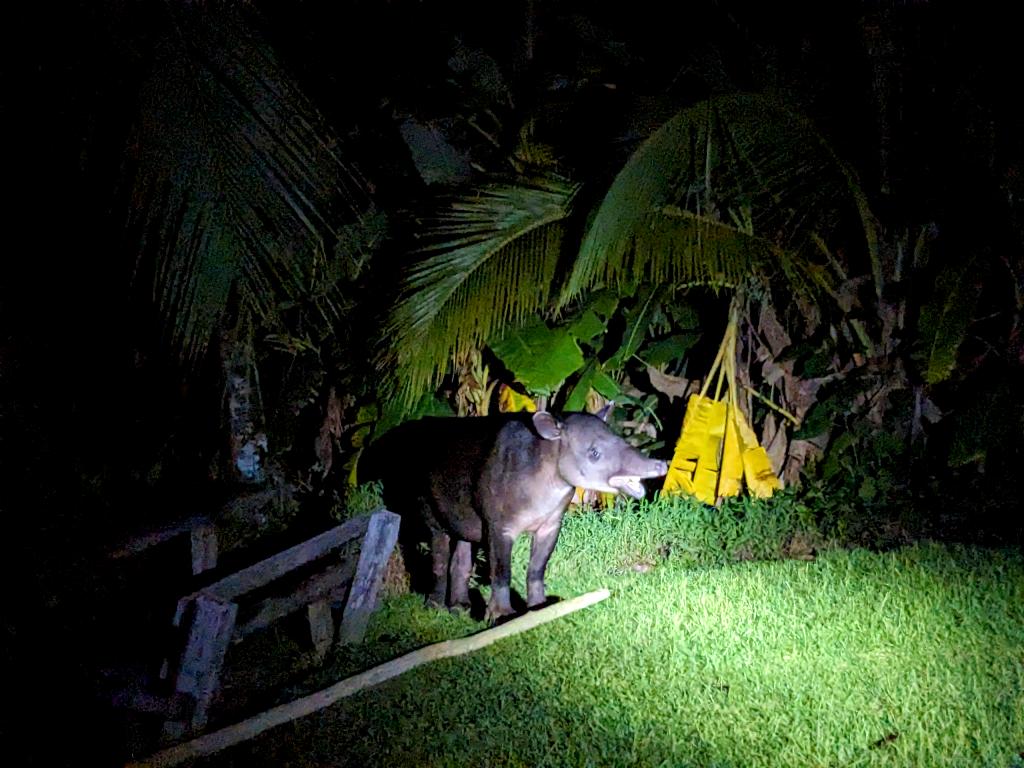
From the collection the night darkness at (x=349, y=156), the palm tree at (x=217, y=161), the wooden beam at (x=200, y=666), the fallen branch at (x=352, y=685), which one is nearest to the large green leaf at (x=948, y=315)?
the night darkness at (x=349, y=156)

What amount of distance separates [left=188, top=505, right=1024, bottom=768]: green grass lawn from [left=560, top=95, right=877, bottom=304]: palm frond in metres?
1.85

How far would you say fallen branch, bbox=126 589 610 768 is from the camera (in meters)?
4.04

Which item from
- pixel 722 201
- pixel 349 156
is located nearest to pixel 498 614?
pixel 722 201

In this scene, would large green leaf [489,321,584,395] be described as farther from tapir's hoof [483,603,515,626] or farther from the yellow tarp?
tapir's hoof [483,603,515,626]

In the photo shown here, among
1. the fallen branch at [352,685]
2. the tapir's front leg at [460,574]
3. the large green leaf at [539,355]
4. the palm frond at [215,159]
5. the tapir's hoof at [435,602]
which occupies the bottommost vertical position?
the tapir's hoof at [435,602]

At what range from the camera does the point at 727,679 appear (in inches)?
176

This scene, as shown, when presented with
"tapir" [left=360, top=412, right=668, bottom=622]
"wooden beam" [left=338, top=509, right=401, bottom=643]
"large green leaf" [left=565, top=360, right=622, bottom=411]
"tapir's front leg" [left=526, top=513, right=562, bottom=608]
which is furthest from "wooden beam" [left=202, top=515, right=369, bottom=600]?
"large green leaf" [left=565, top=360, right=622, bottom=411]

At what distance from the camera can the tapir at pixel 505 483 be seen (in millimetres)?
5191

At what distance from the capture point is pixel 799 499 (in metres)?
6.96

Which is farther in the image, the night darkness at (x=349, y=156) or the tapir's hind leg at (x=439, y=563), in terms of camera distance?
the tapir's hind leg at (x=439, y=563)

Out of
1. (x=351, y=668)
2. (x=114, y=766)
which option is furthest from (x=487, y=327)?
(x=114, y=766)

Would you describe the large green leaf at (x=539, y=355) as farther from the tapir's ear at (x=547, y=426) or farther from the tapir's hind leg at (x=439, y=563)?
the tapir's ear at (x=547, y=426)

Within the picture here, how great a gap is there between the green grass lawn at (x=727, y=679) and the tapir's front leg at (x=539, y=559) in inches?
11.2

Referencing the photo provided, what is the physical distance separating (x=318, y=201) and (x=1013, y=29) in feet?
14.0
